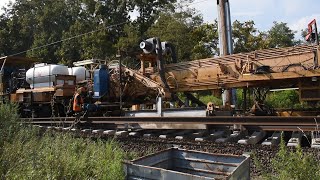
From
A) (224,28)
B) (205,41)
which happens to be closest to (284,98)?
(224,28)

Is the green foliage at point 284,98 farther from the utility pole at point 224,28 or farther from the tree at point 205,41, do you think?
the tree at point 205,41

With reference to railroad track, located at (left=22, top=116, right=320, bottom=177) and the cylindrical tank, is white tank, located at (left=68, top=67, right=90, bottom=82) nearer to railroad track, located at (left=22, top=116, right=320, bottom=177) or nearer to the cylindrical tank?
the cylindrical tank

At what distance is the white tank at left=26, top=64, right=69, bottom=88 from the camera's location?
13180 mm

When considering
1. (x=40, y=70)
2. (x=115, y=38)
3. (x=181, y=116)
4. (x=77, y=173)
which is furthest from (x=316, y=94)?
(x=115, y=38)

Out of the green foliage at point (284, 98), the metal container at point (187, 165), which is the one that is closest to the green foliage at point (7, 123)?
the metal container at point (187, 165)

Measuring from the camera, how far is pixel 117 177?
4574 millimetres

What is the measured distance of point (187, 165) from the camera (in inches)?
214

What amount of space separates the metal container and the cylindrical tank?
5.86 m

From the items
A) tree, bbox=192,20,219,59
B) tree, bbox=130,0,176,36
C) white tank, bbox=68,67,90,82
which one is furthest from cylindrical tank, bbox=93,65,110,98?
tree, bbox=130,0,176,36

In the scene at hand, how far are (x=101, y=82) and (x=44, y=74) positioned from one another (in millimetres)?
3767

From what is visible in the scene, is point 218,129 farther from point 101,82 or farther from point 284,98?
point 284,98

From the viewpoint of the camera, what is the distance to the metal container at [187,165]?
427 cm

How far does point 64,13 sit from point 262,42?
110 ft

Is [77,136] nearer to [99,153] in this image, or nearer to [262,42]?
[99,153]
